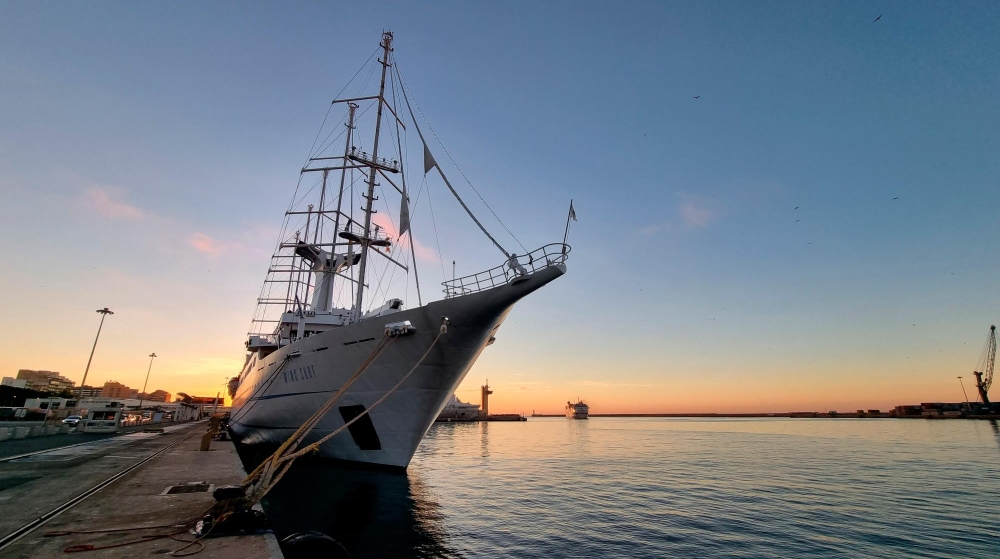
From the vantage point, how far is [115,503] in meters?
8.38

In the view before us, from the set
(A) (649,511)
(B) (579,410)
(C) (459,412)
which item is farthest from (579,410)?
(A) (649,511)

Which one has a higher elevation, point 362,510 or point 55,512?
point 55,512

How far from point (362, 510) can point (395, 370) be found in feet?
14.9

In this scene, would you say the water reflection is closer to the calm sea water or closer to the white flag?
the calm sea water

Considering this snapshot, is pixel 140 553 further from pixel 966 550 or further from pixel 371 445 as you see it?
pixel 966 550

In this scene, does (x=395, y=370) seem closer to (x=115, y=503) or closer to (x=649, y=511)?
(x=115, y=503)

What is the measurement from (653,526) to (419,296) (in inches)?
486

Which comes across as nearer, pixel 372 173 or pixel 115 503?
pixel 115 503

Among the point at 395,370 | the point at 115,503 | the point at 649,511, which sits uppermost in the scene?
the point at 395,370

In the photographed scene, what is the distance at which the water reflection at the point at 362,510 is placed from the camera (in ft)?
32.9

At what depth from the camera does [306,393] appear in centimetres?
1775

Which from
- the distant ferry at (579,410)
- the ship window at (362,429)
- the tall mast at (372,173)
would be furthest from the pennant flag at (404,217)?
the distant ferry at (579,410)

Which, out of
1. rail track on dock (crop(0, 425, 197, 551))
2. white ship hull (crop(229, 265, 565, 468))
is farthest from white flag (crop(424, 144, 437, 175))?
rail track on dock (crop(0, 425, 197, 551))

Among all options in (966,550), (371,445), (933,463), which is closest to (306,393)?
(371,445)
